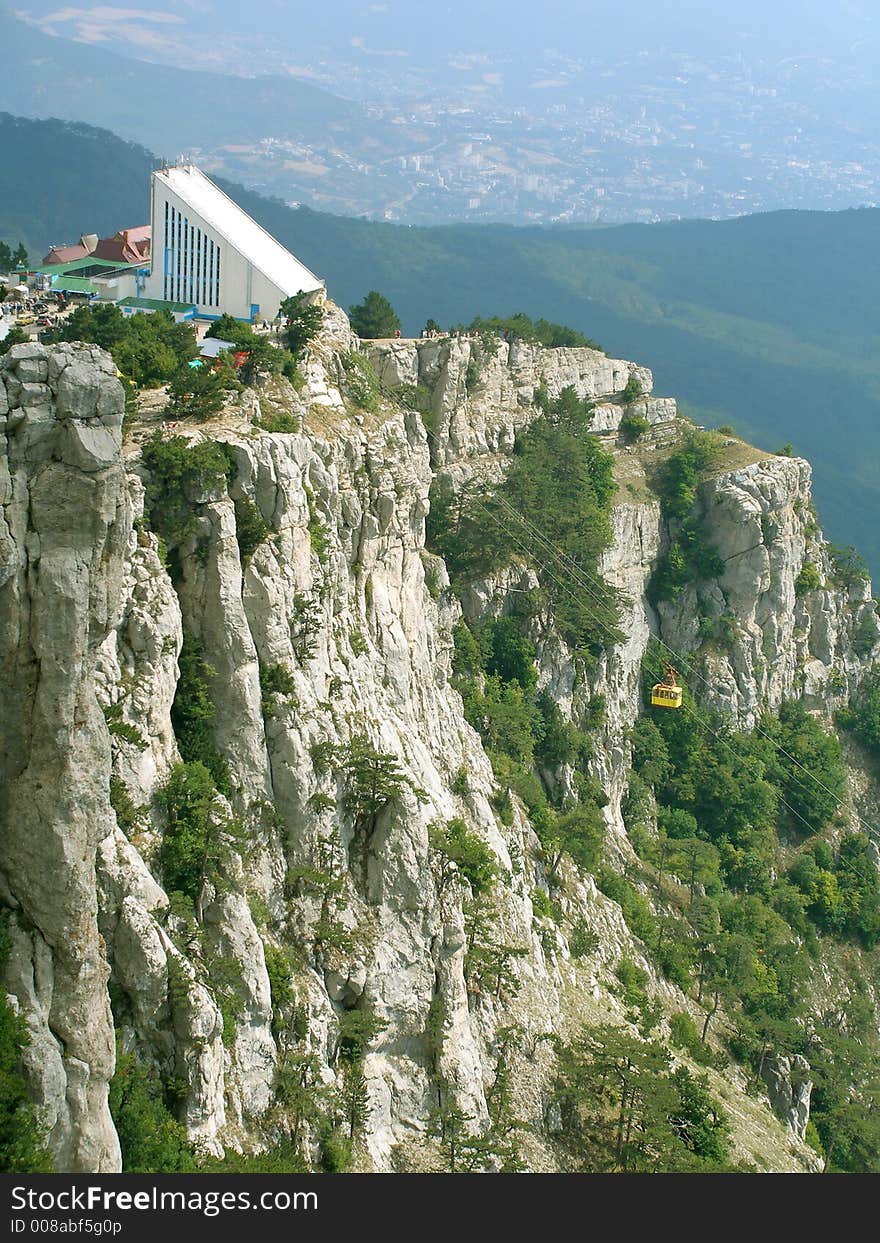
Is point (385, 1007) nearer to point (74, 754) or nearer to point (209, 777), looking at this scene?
point (209, 777)

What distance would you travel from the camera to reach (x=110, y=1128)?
945 inches

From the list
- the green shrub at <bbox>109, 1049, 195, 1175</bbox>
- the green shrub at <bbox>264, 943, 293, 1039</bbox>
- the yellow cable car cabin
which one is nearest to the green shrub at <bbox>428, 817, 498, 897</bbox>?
the green shrub at <bbox>264, 943, 293, 1039</bbox>

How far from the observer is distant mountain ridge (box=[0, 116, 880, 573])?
16100 cm

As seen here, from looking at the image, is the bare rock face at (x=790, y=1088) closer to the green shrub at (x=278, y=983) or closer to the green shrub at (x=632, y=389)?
the green shrub at (x=278, y=983)

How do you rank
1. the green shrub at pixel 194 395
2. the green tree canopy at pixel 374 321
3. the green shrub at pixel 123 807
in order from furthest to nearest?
the green tree canopy at pixel 374 321 < the green shrub at pixel 194 395 < the green shrub at pixel 123 807

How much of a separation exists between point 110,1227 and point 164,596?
1461cm

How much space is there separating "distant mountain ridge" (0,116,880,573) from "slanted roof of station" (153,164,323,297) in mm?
93651

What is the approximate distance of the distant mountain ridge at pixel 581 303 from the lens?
161 m

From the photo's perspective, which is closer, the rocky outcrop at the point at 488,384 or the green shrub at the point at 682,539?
the rocky outcrop at the point at 488,384

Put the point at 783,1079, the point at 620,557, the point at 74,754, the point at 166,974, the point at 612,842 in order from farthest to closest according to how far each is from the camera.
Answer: the point at 620,557, the point at 612,842, the point at 783,1079, the point at 166,974, the point at 74,754

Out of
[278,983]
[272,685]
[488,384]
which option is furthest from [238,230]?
[278,983]

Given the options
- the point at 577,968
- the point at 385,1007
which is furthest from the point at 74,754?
the point at 577,968

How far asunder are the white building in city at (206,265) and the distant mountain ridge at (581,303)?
9641 centimetres

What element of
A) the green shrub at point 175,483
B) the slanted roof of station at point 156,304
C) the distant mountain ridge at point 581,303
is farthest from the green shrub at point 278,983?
the distant mountain ridge at point 581,303
